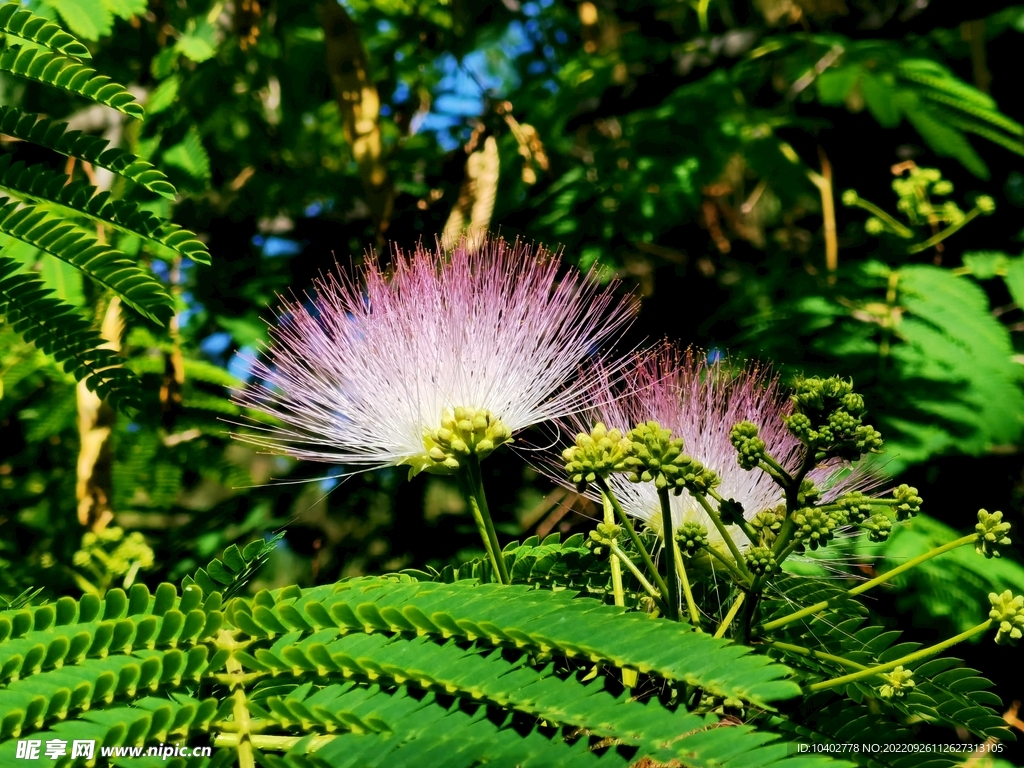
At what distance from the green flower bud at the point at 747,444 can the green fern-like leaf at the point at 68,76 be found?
1097 millimetres

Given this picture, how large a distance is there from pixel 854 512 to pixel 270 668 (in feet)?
2.66

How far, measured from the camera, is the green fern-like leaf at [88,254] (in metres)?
1.71

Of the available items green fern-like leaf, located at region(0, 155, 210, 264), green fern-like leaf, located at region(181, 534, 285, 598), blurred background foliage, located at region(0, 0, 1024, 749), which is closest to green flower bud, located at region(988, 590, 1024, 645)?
blurred background foliage, located at region(0, 0, 1024, 749)

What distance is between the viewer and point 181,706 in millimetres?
1159

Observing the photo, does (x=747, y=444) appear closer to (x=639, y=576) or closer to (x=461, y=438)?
(x=639, y=576)

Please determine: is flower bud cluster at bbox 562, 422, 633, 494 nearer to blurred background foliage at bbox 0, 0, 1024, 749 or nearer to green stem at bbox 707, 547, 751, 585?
green stem at bbox 707, 547, 751, 585

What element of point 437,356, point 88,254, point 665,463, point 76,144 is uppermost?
point 76,144

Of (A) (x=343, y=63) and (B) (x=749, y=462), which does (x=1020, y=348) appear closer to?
(B) (x=749, y=462)

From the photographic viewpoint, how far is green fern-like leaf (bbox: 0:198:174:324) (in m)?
1.71

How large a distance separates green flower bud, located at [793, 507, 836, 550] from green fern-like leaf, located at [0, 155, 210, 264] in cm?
108

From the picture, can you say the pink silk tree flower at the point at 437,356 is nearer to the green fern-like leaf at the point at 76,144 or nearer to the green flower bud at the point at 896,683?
the green fern-like leaf at the point at 76,144

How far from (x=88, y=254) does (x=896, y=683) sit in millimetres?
1503

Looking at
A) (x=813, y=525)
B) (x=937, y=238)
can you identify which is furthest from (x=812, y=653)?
(x=937, y=238)

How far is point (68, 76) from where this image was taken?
162 centimetres
